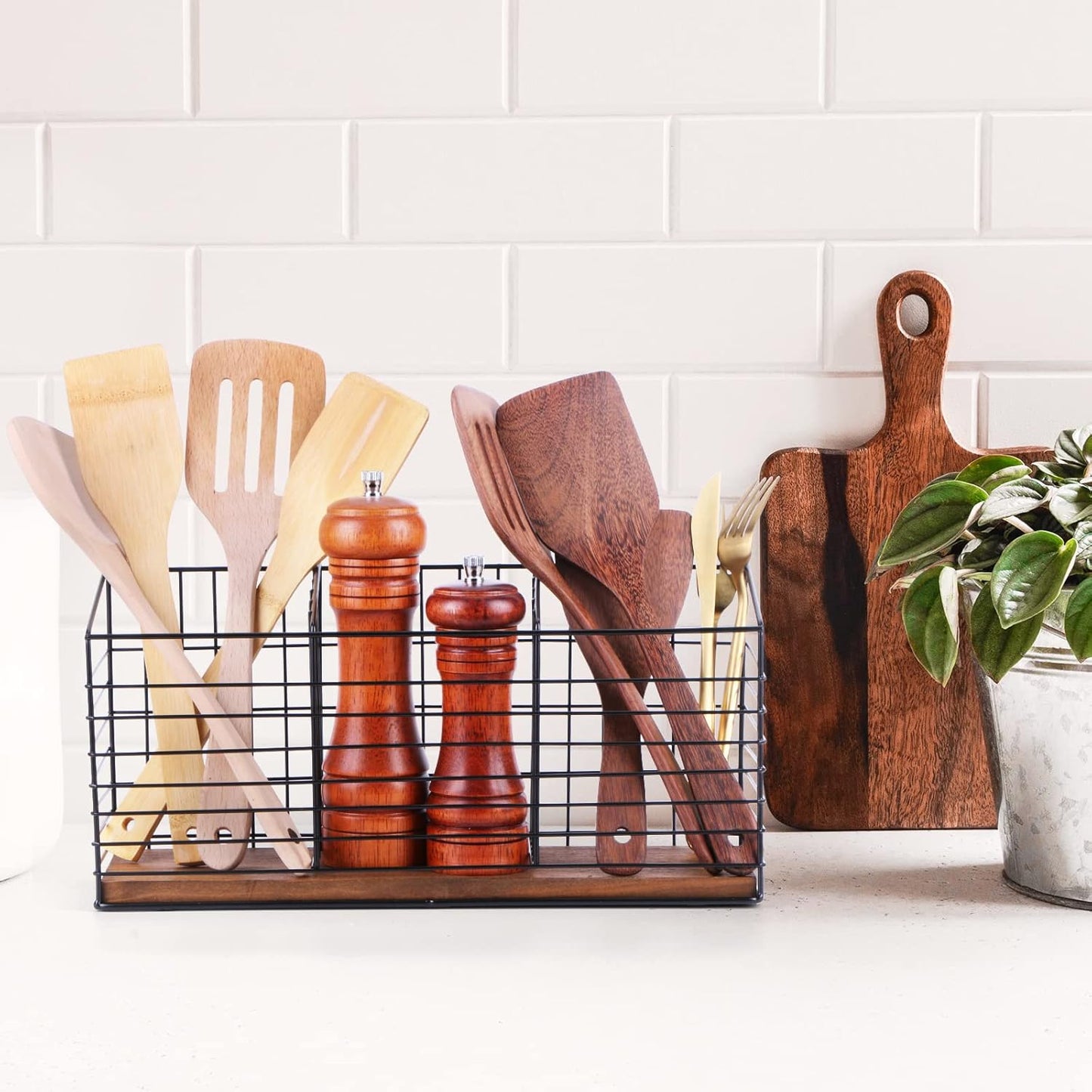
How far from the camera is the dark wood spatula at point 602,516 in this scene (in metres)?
0.73

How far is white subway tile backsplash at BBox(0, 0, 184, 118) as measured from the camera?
905 millimetres

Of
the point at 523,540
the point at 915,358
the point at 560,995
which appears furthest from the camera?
the point at 915,358

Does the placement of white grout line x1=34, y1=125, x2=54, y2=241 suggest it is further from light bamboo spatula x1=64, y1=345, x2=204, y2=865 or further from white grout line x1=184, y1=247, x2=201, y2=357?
light bamboo spatula x1=64, y1=345, x2=204, y2=865

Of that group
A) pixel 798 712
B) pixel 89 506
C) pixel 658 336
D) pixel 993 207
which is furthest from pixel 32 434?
pixel 993 207

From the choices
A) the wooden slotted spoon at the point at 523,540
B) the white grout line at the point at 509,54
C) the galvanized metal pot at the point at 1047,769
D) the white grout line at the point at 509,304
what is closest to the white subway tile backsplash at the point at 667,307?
the white grout line at the point at 509,304

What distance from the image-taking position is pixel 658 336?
0.93 meters

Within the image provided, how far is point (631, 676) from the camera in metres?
0.73

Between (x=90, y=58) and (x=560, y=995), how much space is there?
2.46ft

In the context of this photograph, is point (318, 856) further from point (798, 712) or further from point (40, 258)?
point (40, 258)

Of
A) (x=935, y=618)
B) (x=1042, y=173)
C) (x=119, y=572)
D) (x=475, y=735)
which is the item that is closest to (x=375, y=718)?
(x=475, y=735)

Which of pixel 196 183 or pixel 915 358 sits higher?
pixel 196 183

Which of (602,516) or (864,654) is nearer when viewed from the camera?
(602,516)

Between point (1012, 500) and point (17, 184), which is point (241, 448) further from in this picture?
point (1012, 500)

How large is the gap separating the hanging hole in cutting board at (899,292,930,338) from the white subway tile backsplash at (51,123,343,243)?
43 centimetres
